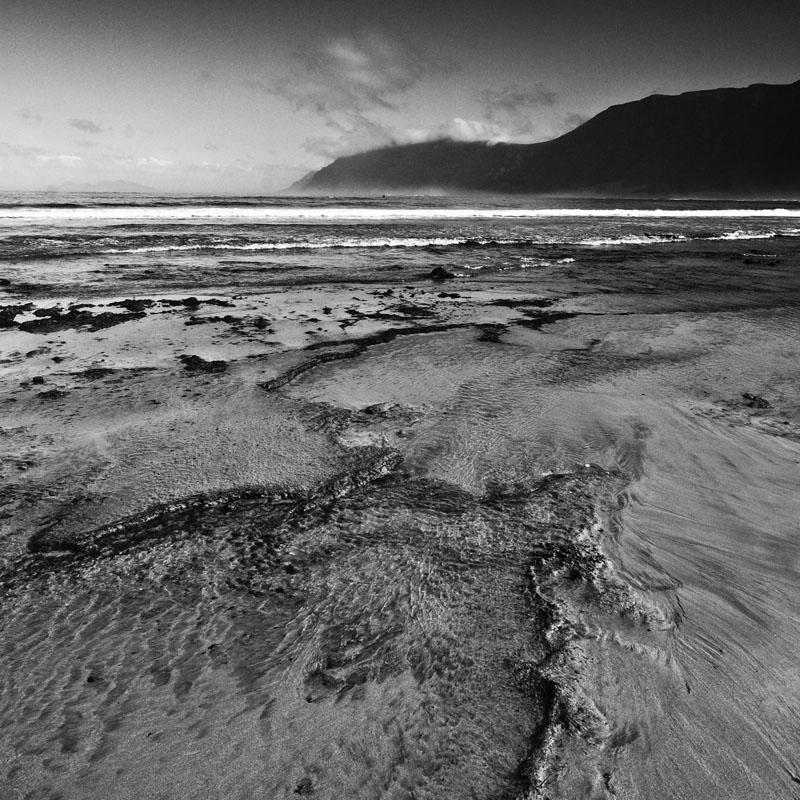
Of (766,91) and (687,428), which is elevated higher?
(766,91)

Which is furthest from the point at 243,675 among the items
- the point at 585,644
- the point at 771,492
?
the point at 771,492

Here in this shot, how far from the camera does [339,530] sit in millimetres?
2529

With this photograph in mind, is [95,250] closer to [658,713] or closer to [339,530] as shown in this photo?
[339,530]

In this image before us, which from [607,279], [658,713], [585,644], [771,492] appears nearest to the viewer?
[658,713]

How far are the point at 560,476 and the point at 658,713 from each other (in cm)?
146

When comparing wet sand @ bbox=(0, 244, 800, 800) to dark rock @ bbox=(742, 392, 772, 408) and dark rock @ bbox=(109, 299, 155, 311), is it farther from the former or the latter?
dark rock @ bbox=(109, 299, 155, 311)

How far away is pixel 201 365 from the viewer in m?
4.80

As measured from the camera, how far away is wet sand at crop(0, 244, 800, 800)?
5.16 ft

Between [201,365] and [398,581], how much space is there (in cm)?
343

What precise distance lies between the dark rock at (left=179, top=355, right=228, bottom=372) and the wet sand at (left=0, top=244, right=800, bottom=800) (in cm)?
3

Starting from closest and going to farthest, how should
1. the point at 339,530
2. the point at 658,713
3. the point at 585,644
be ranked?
the point at 658,713
the point at 585,644
the point at 339,530

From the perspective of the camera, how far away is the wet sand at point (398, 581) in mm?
1571

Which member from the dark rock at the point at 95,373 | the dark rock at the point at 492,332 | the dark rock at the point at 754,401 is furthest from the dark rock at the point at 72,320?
the dark rock at the point at 754,401

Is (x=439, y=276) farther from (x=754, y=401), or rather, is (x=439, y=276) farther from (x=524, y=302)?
(x=754, y=401)
